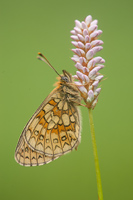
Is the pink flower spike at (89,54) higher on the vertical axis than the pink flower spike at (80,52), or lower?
lower

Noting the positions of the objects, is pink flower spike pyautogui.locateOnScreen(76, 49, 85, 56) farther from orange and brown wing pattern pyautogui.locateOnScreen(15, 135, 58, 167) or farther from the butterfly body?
orange and brown wing pattern pyautogui.locateOnScreen(15, 135, 58, 167)

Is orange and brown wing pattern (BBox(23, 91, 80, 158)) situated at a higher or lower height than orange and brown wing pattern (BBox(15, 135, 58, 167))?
higher

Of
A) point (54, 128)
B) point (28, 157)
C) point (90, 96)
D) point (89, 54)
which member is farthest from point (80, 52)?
point (28, 157)

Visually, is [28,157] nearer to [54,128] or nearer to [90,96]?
[54,128]

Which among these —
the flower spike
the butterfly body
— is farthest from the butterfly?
the flower spike

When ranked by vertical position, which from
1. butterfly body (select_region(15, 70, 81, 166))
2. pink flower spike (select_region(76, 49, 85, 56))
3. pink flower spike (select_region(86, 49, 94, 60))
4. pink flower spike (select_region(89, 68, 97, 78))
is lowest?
butterfly body (select_region(15, 70, 81, 166))

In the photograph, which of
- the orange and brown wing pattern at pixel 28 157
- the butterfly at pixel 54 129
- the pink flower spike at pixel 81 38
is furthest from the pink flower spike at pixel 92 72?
the orange and brown wing pattern at pixel 28 157

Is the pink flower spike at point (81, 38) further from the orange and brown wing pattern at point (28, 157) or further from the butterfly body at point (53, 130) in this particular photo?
the orange and brown wing pattern at point (28, 157)

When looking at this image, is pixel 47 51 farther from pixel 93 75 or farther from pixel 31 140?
pixel 93 75

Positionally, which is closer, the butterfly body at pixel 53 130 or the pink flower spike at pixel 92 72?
the pink flower spike at pixel 92 72
